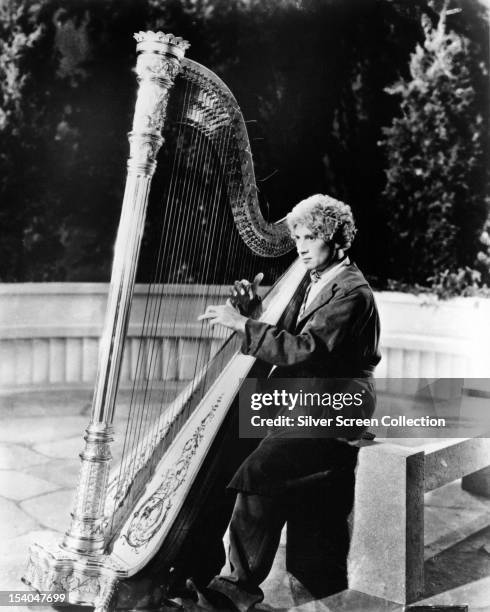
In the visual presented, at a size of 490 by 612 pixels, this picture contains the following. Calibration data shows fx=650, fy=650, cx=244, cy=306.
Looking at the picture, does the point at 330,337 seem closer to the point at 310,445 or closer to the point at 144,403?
the point at 310,445

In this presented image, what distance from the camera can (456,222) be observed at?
313 cm

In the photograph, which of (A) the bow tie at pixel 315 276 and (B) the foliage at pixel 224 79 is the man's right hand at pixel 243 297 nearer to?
(A) the bow tie at pixel 315 276

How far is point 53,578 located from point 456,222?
243 centimetres

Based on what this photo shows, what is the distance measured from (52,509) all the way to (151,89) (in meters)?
1.43

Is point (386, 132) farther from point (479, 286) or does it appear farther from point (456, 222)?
point (479, 286)

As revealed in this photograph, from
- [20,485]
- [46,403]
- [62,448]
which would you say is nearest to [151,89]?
[20,485]

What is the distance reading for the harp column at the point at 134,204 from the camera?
54.6 inches

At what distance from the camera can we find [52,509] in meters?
2.14

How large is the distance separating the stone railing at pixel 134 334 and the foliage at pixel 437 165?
0.20 metres

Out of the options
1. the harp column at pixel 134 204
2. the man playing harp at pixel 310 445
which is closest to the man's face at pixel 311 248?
the man playing harp at pixel 310 445

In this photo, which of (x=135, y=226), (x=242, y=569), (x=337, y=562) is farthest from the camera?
(x=337, y=562)

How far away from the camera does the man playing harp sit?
158 centimetres

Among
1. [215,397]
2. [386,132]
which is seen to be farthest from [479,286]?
[215,397]

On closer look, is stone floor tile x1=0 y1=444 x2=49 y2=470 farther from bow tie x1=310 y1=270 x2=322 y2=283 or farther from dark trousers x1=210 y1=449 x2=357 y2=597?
bow tie x1=310 y1=270 x2=322 y2=283
